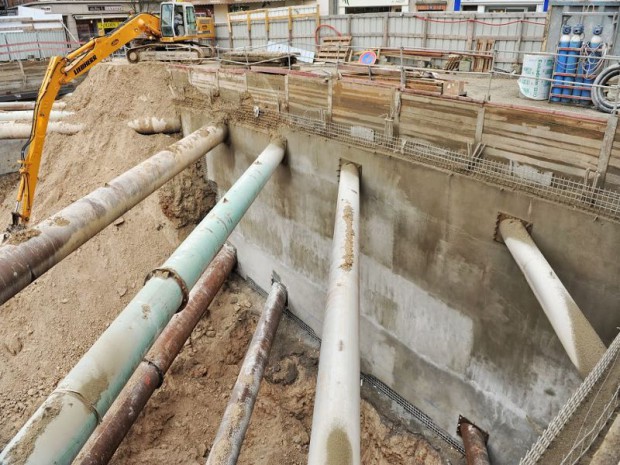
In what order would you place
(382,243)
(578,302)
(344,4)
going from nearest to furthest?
(578,302) < (382,243) < (344,4)

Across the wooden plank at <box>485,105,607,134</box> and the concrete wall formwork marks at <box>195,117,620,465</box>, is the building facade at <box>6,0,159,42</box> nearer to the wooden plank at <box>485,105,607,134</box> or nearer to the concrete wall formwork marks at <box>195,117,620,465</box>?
the concrete wall formwork marks at <box>195,117,620,465</box>

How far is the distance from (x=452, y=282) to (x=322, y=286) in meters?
4.04

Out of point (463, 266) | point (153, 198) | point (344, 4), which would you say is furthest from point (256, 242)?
point (344, 4)

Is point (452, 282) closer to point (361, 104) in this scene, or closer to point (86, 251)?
point (361, 104)

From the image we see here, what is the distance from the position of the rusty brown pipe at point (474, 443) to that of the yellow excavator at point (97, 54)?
12.1 meters

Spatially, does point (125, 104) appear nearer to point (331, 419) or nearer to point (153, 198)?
point (153, 198)

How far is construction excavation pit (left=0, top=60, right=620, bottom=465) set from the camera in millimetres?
6125

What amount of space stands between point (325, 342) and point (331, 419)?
1.20 m

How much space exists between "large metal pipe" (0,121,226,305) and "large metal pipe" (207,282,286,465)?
4.33 meters

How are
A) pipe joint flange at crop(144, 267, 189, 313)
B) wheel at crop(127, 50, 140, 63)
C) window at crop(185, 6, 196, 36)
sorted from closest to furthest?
pipe joint flange at crop(144, 267, 189, 313) < wheel at crop(127, 50, 140, 63) < window at crop(185, 6, 196, 36)

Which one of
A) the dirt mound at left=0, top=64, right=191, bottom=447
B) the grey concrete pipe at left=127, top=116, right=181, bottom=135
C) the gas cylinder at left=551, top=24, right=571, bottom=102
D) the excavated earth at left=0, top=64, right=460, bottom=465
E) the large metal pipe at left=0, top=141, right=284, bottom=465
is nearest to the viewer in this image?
the large metal pipe at left=0, top=141, right=284, bottom=465

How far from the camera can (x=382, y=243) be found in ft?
32.6

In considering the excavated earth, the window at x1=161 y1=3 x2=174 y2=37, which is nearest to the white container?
the excavated earth

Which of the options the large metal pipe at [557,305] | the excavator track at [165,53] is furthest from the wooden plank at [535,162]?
the excavator track at [165,53]
